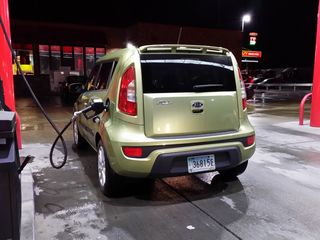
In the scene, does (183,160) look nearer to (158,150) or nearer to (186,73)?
(158,150)

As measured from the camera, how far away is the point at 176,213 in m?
3.60

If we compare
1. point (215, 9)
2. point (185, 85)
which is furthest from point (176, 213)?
point (215, 9)

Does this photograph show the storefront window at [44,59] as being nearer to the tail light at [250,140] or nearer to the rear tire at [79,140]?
the rear tire at [79,140]

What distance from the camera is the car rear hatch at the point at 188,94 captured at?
11.6 ft

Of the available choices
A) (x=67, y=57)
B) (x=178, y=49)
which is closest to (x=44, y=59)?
(x=67, y=57)

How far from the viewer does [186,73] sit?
12.4 ft

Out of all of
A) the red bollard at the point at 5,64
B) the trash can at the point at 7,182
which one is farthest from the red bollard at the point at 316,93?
the trash can at the point at 7,182

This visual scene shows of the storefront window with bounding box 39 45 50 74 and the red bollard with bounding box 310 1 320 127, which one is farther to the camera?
the storefront window with bounding box 39 45 50 74

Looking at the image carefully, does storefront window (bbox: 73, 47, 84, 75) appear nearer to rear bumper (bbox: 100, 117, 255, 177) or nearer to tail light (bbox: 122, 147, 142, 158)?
rear bumper (bbox: 100, 117, 255, 177)

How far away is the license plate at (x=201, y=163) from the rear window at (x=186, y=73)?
78cm

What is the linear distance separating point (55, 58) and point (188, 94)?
83.4 feet

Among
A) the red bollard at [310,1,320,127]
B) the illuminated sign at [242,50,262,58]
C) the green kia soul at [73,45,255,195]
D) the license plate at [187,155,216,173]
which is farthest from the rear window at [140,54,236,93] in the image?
the illuminated sign at [242,50,262,58]

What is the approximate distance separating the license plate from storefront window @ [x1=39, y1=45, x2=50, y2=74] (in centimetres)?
2535

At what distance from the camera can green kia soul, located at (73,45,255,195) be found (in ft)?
11.5
